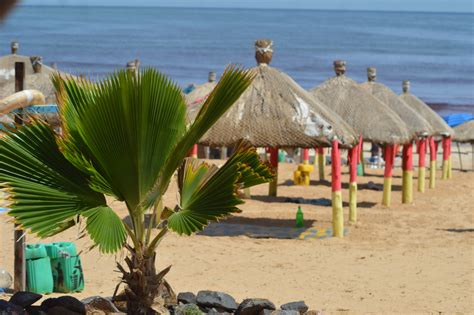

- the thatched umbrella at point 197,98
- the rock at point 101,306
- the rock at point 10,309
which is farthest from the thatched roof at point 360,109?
the rock at point 10,309

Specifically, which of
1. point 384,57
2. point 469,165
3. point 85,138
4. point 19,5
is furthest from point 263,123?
point 384,57

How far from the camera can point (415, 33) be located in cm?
12700

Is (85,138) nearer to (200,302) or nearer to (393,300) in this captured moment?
(200,302)

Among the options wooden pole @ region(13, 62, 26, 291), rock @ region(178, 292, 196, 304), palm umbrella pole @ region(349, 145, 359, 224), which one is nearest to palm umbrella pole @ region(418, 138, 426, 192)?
palm umbrella pole @ region(349, 145, 359, 224)

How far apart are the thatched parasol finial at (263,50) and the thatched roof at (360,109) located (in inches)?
116

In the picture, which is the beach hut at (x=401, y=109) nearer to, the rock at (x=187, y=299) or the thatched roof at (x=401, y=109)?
the thatched roof at (x=401, y=109)

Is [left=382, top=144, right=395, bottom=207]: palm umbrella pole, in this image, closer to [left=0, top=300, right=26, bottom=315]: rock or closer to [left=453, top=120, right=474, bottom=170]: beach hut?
[left=453, top=120, right=474, bottom=170]: beach hut

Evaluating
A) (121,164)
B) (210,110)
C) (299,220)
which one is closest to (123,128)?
(121,164)

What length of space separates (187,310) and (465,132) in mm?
20907

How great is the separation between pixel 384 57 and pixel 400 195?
66422 millimetres

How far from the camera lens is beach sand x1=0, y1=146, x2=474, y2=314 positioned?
31.9 feet

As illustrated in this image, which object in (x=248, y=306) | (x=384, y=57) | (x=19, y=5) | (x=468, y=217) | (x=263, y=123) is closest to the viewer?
(x=19, y=5)

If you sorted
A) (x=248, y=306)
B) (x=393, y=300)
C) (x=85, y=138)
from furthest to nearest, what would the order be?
(x=393, y=300)
(x=248, y=306)
(x=85, y=138)

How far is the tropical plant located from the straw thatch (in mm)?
20885
